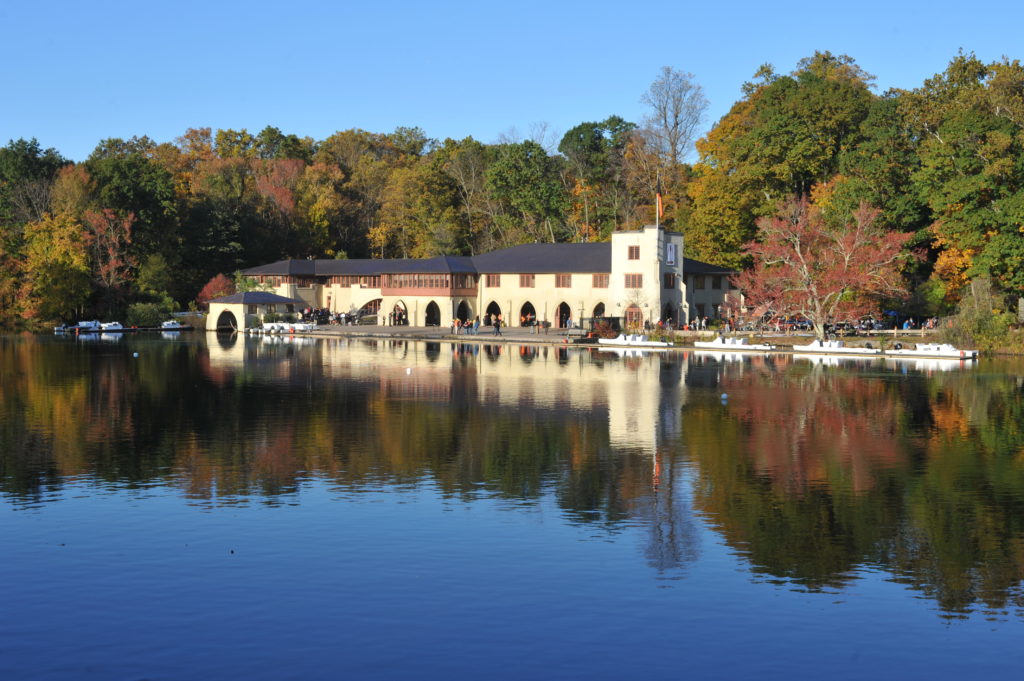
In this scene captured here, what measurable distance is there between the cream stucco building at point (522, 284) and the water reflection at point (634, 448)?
25986mm

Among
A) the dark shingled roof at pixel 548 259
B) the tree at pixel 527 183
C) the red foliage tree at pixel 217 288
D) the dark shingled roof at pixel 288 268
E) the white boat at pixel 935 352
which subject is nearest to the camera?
the white boat at pixel 935 352

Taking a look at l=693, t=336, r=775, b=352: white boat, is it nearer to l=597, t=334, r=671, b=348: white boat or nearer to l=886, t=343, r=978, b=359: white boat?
l=597, t=334, r=671, b=348: white boat

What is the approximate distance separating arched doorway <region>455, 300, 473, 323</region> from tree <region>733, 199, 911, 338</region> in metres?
28.1

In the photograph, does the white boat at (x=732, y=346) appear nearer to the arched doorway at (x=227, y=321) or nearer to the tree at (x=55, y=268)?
the arched doorway at (x=227, y=321)

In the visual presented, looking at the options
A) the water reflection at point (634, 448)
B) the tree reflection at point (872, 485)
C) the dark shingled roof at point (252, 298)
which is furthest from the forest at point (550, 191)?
the tree reflection at point (872, 485)

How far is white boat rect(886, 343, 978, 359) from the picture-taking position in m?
65.4

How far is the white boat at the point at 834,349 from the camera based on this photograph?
67.9 metres

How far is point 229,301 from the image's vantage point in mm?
99438

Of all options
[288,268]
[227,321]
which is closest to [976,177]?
[288,268]

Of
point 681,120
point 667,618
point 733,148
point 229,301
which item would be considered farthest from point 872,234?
point 667,618

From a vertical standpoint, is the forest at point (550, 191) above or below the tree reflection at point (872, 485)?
above

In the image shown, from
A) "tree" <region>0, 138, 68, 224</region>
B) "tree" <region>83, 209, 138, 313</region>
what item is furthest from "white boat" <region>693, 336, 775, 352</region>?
"tree" <region>0, 138, 68, 224</region>

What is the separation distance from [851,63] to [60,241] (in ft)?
258

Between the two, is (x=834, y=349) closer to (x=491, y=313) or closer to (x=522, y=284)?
(x=522, y=284)
